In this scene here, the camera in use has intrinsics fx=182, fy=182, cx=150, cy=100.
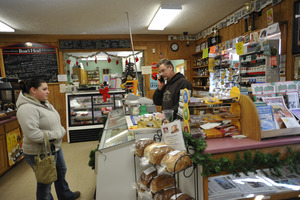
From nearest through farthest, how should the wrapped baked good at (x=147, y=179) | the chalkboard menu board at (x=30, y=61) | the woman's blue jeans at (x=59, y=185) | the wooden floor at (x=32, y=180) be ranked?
the wrapped baked good at (x=147, y=179) < the woman's blue jeans at (x=59, y=185) < the wooden floor at (x=32, y=180) < the chalkboard menu board at (x=30, y=61)

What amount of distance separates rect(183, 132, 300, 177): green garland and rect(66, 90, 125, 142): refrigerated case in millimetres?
4570

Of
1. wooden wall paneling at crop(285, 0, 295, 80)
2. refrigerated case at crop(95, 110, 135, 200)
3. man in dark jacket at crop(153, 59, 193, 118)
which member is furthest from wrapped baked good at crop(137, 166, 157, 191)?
wooden wall paneling at crop(285, 0, 295, 80)

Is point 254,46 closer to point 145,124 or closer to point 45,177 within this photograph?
point 145,124

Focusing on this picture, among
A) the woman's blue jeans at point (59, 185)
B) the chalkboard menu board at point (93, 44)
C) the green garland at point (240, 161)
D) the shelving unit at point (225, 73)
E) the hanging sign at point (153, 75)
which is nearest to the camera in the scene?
the green garland at point (240, 161)

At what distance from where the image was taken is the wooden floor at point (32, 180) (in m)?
2.90

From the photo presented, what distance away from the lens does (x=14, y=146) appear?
12.6 ft

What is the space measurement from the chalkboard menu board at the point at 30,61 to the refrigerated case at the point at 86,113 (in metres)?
1.04

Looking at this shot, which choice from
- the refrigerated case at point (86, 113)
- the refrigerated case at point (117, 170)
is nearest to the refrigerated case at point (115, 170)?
the refrigerated case at point (117, 170)

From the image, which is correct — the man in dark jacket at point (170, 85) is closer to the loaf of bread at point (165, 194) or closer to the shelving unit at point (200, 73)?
the loaf of bread at point (165, 194)

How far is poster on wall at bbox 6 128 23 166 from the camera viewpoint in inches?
143

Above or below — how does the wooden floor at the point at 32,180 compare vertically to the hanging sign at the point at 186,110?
below

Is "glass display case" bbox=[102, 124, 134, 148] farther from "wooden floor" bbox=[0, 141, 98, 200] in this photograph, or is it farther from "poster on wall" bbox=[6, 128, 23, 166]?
"poster on wall" bbox=[6, 128, 23, 166]

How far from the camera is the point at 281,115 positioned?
1401 mm

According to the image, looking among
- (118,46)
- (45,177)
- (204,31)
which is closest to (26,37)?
(118,46)
